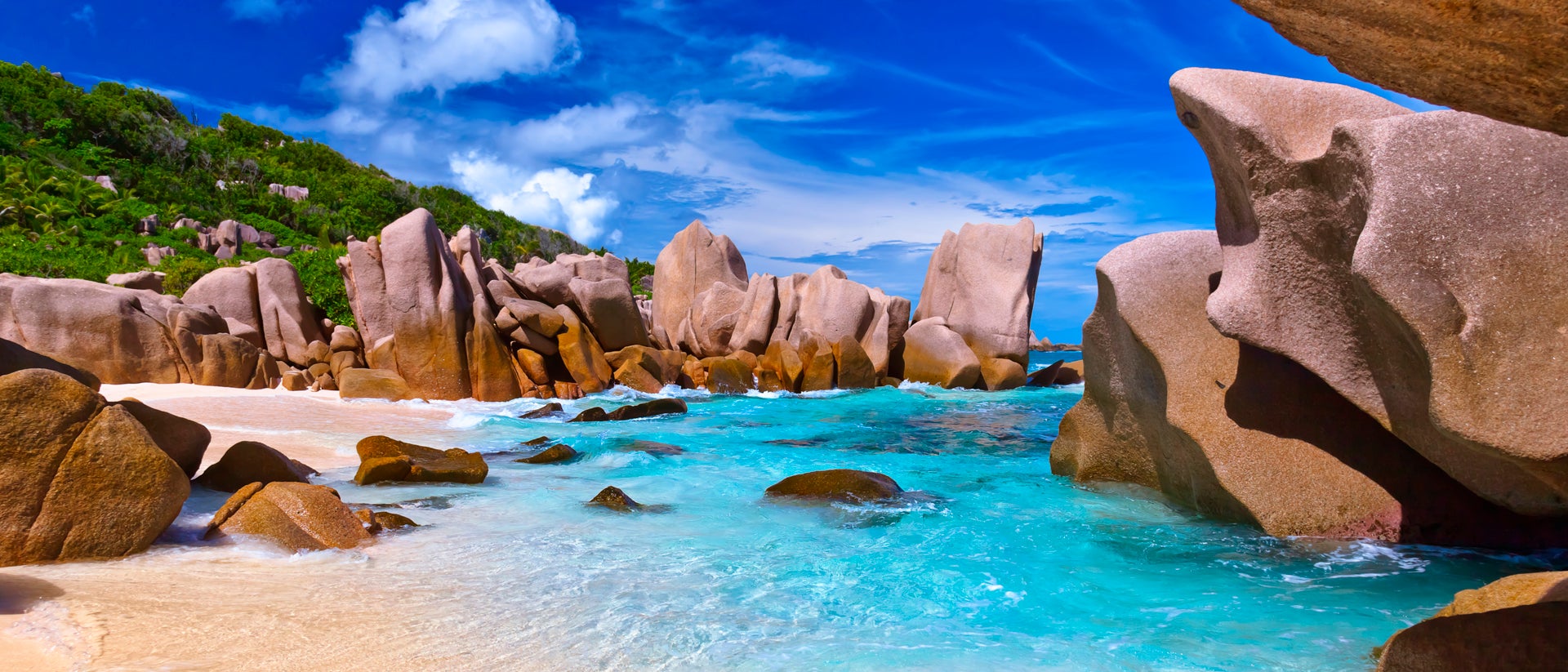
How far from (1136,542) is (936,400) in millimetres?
14677

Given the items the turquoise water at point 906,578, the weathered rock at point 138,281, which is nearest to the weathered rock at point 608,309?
the weathered rock at point 138,281

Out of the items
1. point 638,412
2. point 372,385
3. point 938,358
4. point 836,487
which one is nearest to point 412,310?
point 372,385

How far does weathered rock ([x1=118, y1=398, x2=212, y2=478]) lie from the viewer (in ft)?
22.6

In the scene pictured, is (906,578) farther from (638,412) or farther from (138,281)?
(138,281)

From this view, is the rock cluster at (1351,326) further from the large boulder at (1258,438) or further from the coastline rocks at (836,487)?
the coastline rocks at (836,487)

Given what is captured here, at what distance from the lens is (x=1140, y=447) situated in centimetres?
832

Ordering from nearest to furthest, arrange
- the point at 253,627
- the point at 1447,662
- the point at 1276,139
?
the point at 1447,662, the point at 253,627, the point at 1276,139

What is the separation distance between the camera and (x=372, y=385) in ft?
54.2

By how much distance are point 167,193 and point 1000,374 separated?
43268 millimetres

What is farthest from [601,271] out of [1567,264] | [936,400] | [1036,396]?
[1567,264]

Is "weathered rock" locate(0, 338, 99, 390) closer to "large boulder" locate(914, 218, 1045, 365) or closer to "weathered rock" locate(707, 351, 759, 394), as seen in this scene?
"weathered rock" locate(707, 351, 759, 394)

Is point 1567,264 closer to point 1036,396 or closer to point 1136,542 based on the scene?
point 1136,542

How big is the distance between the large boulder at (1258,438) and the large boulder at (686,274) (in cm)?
2188

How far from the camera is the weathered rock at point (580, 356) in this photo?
1991 cm
